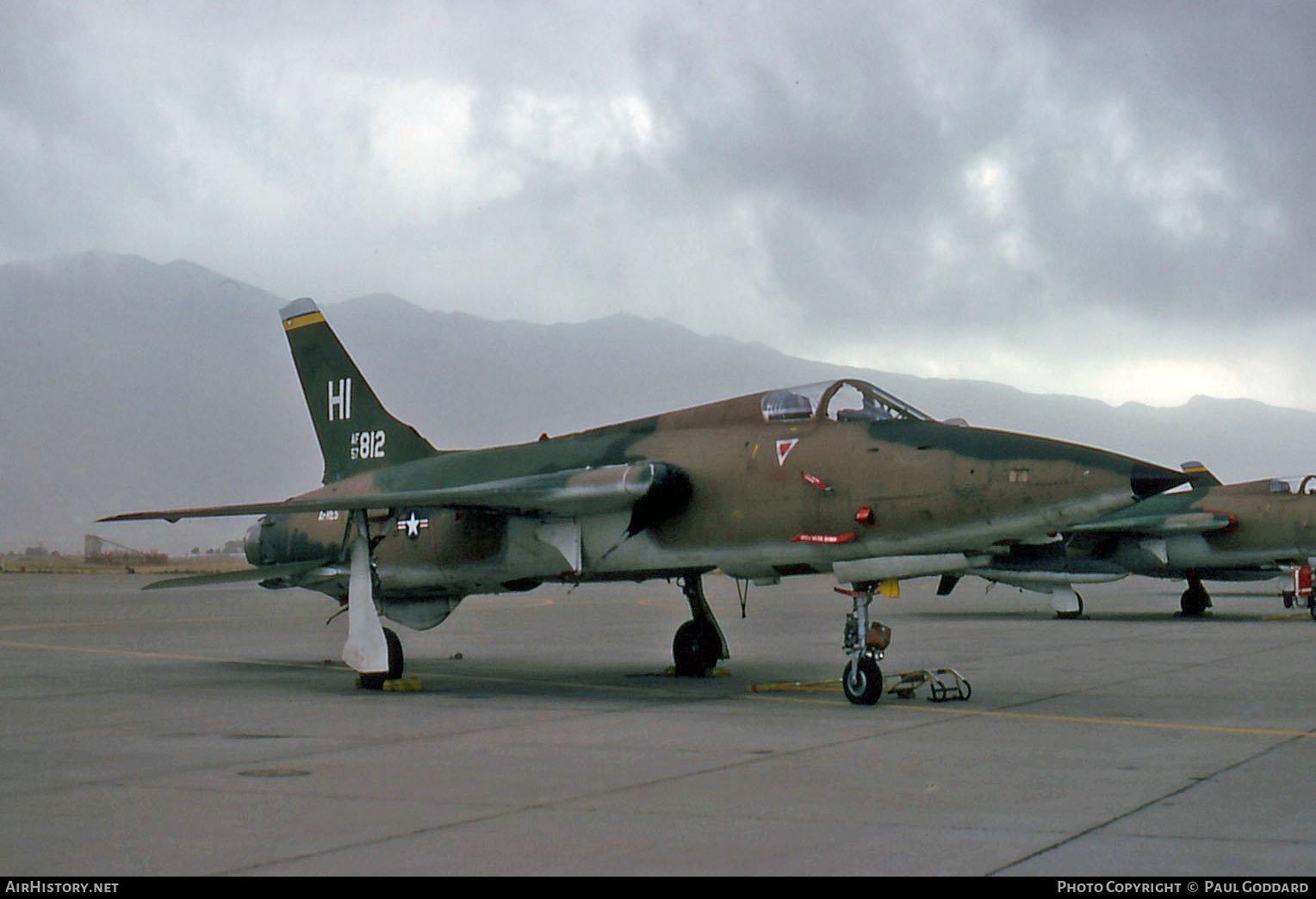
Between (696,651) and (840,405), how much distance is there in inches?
147

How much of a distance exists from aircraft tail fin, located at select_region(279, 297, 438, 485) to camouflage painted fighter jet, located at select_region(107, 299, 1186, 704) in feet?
2.31

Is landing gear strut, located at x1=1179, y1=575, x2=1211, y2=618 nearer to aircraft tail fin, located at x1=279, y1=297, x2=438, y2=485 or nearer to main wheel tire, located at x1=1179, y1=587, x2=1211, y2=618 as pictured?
main wheel tire, located at x1=1179, y1=587, x2=1211, y2=618

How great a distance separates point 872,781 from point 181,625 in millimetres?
20373

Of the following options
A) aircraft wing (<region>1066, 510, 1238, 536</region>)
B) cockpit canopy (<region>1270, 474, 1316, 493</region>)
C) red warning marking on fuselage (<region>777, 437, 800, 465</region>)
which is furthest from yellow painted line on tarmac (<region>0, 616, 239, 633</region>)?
cockpit canopy (<region>1270, 474, 1316, 493</region>)

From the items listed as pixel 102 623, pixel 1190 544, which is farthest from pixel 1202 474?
pixel 102 623

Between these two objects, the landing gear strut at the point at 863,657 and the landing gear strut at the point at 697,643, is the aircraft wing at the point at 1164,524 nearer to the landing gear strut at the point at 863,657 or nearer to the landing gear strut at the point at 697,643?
the landing gear strut at the point at 697,643

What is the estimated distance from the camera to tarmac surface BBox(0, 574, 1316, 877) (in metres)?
5.43

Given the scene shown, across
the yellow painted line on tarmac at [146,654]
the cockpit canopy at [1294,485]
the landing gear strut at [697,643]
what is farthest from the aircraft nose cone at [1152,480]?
the cockpit canopy at [1294,485]

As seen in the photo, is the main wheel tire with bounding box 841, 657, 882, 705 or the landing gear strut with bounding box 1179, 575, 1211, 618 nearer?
the main wheel tire with bounding box 841, 657, 882, 705

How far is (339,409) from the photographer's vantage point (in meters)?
16.9

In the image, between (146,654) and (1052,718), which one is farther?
(146,654)

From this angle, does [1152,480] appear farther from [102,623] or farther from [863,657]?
[102,623]

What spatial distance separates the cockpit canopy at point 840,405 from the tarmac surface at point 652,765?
8.54 feet
